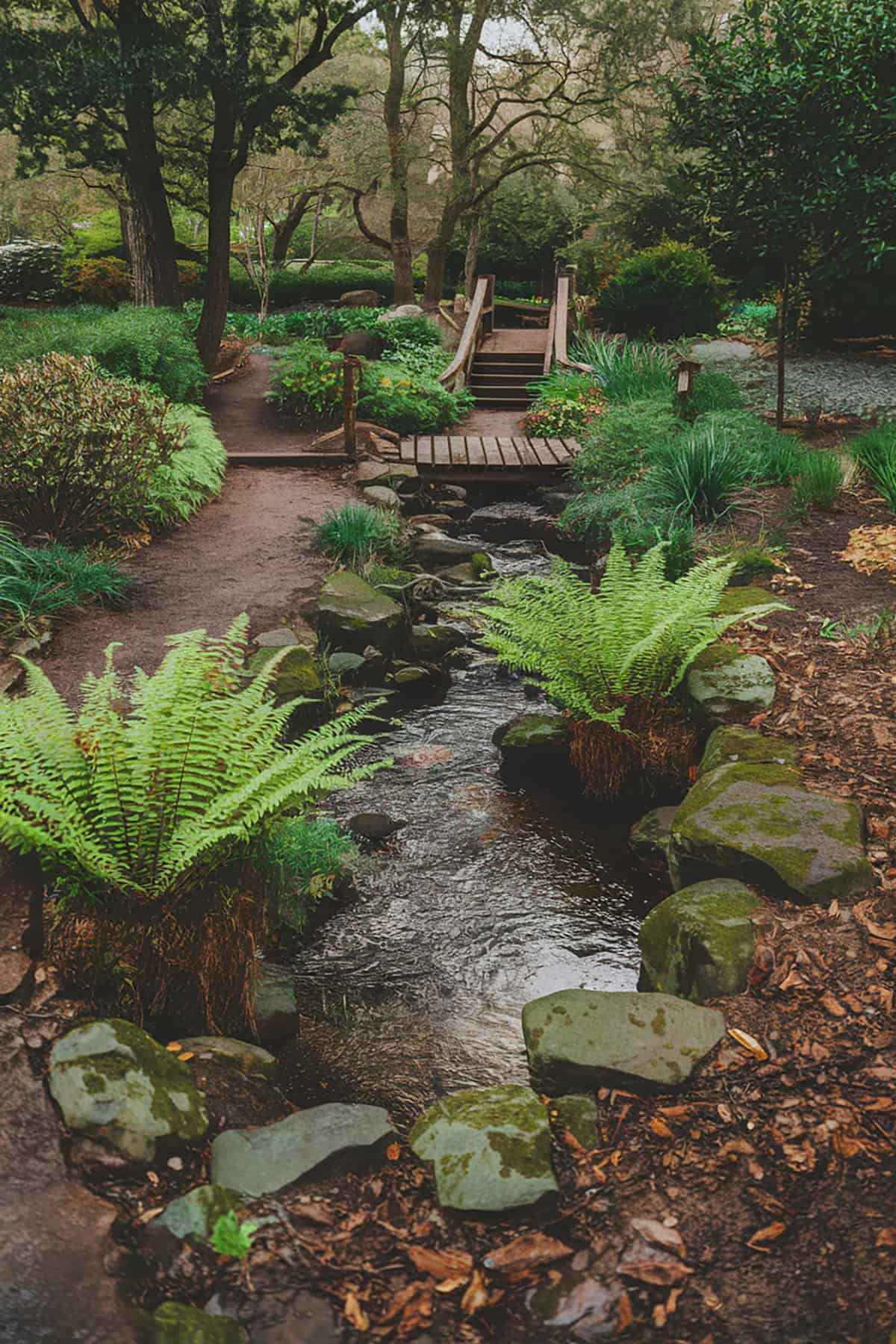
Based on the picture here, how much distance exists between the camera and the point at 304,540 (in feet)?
25.7

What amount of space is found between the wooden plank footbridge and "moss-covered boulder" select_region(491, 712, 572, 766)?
18.8 ft

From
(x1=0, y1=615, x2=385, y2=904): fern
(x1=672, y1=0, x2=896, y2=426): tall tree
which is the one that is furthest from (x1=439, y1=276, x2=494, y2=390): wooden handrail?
(x1=0, y1=615, x2=385, y2=904): fern

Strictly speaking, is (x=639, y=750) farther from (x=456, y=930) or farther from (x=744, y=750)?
(x=456, y=930)

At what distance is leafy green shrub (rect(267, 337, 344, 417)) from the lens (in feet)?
40.3

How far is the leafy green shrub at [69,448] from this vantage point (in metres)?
6.40

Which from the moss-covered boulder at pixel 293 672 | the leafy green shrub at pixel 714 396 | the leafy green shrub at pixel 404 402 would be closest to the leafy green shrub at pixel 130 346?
the leafy green shrub at pixel 404 402

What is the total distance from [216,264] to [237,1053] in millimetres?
12287

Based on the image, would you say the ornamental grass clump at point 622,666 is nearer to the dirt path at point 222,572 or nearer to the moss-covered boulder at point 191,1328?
the dirt path at point 222,572

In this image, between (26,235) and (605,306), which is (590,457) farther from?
(26,235)

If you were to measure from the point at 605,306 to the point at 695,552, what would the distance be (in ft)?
35.5

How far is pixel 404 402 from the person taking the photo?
12.1m

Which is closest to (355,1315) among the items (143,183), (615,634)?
(615,634)

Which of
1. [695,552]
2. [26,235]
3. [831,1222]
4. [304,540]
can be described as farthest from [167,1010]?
[26,235]

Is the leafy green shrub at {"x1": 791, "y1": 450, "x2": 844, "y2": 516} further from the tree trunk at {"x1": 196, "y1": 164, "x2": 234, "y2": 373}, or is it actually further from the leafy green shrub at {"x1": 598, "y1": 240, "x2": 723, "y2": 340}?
the leafy green shrub at {"x1": 598, "y1": 240, "x2": 723, "y2": 340}
